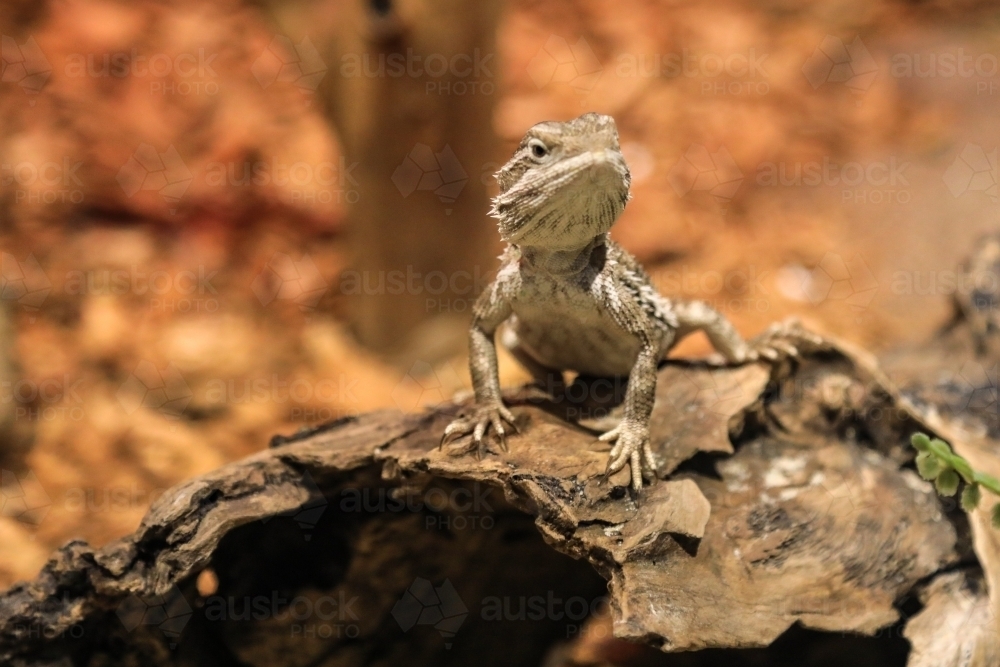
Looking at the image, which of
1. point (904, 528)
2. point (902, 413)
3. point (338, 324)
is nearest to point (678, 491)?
point (904, 528)

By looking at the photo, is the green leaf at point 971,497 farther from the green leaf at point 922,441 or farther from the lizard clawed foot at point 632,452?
the lizard clawed foot at point 632,452

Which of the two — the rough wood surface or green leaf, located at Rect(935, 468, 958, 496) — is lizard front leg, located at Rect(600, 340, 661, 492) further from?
green leaf, located at Rect(935, 468, 958, 496)

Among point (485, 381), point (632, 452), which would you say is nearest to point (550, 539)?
point (632, 452)

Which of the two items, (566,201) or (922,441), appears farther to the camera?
(922,441)

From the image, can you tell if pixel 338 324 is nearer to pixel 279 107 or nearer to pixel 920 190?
pixel 279 107

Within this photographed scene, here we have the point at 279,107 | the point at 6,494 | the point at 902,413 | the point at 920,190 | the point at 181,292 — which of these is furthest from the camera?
the point at 920,190

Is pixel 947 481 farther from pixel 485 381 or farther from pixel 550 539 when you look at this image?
pixel 485 381
